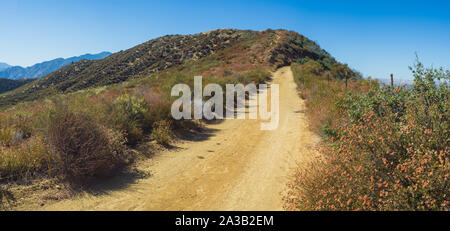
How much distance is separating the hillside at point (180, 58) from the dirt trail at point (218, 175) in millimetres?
25604

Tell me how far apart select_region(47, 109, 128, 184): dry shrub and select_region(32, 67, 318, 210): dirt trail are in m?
0.64

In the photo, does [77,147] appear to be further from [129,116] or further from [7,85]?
[7,85]

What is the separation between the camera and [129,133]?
742 centimetres

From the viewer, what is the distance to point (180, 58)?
57.3 m

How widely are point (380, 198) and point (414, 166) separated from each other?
552 millimetres

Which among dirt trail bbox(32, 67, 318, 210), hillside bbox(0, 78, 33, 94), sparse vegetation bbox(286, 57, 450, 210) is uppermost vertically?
hillside bbox(0, 78, 33, 94)

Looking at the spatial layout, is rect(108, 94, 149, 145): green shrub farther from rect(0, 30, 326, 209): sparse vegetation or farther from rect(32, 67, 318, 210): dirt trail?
rect(32, 67, 318, 210): dirt trail

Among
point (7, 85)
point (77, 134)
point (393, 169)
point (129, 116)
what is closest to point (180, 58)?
point (129, 116)

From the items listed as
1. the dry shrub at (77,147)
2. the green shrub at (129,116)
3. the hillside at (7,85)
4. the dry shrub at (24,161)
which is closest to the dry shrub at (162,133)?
the green shrub at (129,116)

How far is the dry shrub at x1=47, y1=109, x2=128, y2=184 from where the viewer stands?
16.5 feet

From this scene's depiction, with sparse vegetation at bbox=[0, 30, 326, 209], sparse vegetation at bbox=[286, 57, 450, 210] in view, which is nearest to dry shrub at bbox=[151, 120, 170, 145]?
sparse vegetation at bbox=[0, 30, 326, 209]

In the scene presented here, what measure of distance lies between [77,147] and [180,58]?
54.5 m
